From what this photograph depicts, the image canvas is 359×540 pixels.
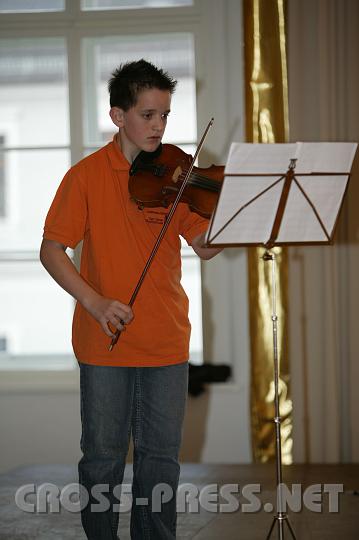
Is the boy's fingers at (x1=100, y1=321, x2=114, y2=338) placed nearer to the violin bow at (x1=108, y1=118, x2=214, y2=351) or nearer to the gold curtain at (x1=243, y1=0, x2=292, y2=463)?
the violin bow at (x1=108, y1=118, x2=214, y2=351)

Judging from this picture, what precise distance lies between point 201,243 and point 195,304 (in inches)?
59.2

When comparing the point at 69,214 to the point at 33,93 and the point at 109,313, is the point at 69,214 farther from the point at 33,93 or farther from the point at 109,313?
the point at 33,93

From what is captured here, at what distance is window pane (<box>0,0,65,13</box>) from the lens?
11.0 ft

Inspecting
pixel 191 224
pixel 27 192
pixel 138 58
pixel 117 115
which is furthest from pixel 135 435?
pixel 138 58

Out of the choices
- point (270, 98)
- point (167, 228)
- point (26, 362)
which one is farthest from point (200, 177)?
point (26, 362)

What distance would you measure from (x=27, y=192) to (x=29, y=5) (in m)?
0.76

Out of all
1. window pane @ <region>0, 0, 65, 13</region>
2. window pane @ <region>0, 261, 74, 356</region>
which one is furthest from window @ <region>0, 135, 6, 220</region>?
window pane @ <region>0, 0, 65, 13</region>

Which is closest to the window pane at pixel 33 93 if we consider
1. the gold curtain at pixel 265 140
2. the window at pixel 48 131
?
the window at pixel 48 131

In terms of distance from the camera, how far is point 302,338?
319 centimetres

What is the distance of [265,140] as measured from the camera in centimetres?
314

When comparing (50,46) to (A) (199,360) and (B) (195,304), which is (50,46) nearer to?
(B) (195,304)

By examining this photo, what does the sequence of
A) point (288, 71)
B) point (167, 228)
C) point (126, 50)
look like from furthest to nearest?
point (126, 50) < point (288, 71) < point (167, 228)

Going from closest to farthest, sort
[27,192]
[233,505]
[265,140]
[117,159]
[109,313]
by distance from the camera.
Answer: [109,313] → [117,159] → [233,505] → [265,140] → [27,192]

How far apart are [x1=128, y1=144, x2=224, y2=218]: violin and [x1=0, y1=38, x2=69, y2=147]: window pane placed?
5.11 feet
